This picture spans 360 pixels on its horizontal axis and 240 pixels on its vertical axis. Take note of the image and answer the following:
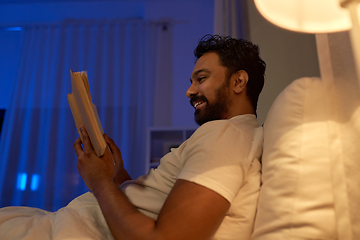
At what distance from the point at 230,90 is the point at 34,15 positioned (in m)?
3.24

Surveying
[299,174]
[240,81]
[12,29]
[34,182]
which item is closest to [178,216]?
[299,174]

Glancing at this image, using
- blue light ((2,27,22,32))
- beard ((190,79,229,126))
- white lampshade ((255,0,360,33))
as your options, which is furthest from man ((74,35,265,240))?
blue light ((2,27,22,32))

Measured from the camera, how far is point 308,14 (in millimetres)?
573

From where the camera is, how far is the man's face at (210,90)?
1033 mm

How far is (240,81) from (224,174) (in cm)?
Result: 54

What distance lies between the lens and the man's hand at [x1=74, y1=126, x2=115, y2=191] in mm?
791

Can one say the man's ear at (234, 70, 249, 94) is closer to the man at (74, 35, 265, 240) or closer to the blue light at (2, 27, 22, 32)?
the man at (74, 35, 265, 240)

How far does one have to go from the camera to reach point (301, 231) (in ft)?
1.71

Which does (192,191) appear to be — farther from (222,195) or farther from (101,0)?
(101,0)

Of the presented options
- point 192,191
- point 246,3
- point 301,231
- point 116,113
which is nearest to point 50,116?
point 116,113

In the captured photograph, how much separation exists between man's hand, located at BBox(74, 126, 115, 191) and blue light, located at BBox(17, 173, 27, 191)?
233cm

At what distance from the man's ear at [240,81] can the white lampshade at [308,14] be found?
18.8 inches

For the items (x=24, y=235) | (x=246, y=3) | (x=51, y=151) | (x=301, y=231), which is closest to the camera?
(x=301, y=231)

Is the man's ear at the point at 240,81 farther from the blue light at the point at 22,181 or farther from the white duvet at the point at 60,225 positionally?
the blue light at the point at 22,181
